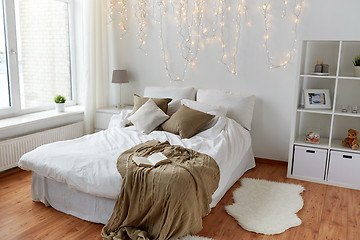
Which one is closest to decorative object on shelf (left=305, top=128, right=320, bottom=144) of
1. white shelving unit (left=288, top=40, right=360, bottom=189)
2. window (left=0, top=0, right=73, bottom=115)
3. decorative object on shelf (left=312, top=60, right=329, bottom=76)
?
Answer: white shelving unit (left=288, top=40, right=360, bottom=189)

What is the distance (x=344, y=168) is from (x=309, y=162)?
335mm

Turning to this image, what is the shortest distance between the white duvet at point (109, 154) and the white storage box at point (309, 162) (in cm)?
54

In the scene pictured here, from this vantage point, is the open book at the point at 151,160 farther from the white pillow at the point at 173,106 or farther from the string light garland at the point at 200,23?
the string light garland at the point at 200,23

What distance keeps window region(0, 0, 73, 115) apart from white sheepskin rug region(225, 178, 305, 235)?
2.80 metres

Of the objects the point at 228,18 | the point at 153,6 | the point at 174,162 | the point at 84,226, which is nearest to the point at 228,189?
the point at 174,162

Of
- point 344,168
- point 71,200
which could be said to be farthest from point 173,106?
point 344,168

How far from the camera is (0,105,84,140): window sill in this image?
362 centimetres

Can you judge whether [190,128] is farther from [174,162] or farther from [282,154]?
[282,154]

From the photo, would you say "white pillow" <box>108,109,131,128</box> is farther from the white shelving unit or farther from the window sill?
the white shelving unit

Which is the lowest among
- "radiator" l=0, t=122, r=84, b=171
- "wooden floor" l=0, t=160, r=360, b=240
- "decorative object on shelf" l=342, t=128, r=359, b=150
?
"wooden floor" l=0, t=160, r=360, b=240

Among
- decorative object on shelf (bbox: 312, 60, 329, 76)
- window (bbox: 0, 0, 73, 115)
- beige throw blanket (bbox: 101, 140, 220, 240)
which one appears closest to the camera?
beige throw blanket (bbox: 101, 140, 220, 240)

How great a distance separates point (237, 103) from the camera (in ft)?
12.9

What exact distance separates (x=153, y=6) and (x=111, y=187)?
9.15 feet

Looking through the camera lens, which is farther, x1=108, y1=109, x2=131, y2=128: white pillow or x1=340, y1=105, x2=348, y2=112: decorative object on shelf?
x1=108, y1=109, x2=131, y2=128: white pillow
